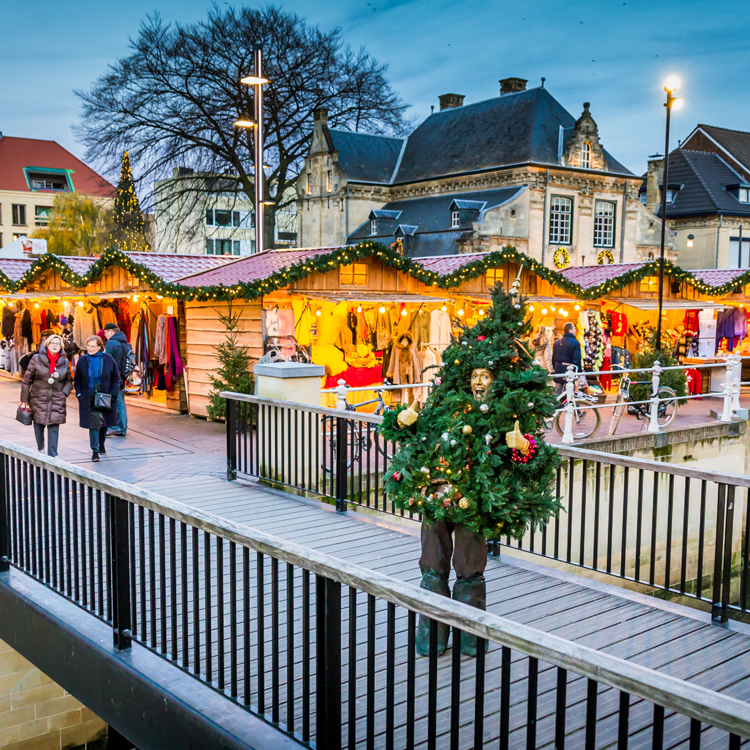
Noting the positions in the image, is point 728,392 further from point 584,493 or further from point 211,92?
point 211,92

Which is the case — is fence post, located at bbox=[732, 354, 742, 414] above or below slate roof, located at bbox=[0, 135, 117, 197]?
below

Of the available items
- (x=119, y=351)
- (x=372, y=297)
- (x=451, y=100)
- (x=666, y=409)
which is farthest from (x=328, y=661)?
(x=451, y=100)

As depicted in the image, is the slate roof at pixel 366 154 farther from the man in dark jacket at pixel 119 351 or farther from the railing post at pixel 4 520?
the railing post at pixel 4 520

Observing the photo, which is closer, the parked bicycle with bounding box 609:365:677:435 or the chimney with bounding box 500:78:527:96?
the parked bicycle with bounding box 609:365:677:435

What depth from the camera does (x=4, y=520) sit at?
5.57m

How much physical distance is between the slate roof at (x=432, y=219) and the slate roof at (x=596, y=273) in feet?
70.7

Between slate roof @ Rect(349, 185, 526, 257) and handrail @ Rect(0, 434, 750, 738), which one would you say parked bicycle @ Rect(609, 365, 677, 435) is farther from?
slate roof @ Rect(349, 185, 526, 257)

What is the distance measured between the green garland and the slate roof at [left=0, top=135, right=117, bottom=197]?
6024 centimetres

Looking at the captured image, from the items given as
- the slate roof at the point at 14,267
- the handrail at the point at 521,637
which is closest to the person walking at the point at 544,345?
the slate roof at the point at 14,267

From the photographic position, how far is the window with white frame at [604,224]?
150ft

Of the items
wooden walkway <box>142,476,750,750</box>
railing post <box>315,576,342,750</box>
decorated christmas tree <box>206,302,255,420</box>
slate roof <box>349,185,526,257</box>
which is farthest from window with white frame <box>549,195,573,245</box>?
railing post <box>315,576,342,750</box>

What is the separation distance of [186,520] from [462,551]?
1.49 m

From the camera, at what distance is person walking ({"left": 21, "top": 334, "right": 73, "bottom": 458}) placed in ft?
31.1

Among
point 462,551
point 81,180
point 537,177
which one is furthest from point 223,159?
point 81,180
